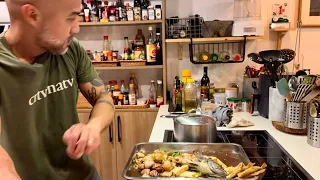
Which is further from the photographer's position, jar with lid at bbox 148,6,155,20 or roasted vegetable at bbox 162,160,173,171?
jar with lid at bbox 148,6,155,20

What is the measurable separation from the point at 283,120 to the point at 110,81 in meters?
1.46

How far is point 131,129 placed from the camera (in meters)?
2.52

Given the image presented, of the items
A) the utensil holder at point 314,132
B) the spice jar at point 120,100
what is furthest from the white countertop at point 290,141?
the spice jar at point 120,100

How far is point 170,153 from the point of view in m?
1.34

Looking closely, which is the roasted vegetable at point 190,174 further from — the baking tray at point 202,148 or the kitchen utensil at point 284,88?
the kitchen utensil at point 284,88

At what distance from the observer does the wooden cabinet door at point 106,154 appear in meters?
2.53

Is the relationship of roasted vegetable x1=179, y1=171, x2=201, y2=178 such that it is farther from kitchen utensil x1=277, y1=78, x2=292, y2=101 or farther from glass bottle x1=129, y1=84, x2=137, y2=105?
glass bottle x1=129, y1=84, x2=137, y2=105

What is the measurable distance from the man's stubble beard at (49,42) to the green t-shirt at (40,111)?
2.8 inches

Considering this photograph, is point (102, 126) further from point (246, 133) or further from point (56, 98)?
point (246, 133)

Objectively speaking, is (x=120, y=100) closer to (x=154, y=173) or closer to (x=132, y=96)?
(x=132, y=96)

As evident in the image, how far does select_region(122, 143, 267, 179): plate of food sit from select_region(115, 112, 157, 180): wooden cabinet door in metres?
1.10

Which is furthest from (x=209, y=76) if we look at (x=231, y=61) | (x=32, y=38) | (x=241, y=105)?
(x=32, y=38)

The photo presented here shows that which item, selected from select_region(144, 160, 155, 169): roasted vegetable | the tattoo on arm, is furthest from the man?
select_region(144, 160, 155, 169): roasted vegetable

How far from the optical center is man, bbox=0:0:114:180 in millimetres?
968
